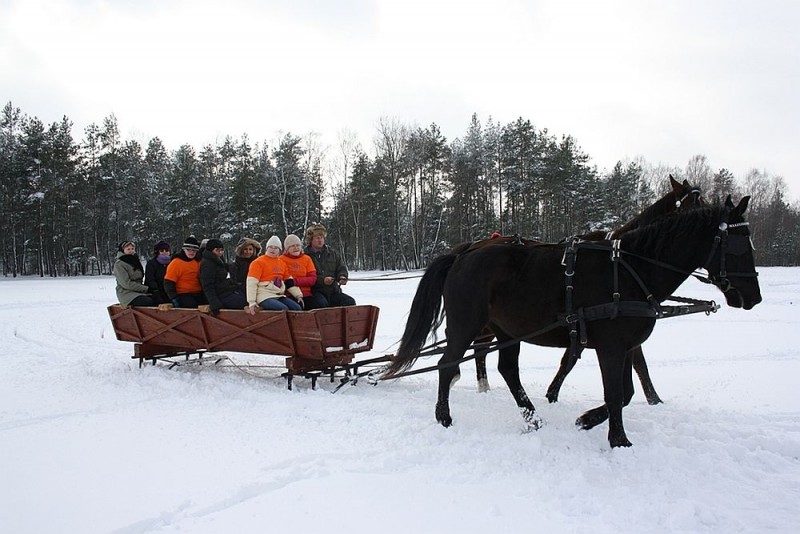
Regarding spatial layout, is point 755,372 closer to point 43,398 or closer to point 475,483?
point 475,483

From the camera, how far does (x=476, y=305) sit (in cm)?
449

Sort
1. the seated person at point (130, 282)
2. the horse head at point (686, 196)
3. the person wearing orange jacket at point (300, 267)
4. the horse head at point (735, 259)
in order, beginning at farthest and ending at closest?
the seated person at point (130, 282)
the person wearing orange jacket at point (300, 267)
the horse head at point (686, 196)
the horse head at point (735, 259)

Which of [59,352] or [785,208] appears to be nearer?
[59,352]

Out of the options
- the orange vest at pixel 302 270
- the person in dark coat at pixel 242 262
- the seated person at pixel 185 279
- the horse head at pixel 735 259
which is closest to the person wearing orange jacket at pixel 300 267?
the orange vest at pixel 302 270

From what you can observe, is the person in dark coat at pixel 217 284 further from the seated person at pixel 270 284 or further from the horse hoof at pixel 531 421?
the horse hoof at pixel 531 421

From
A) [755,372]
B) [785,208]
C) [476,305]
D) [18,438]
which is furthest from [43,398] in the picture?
[785,208]

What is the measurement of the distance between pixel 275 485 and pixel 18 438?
2.64 meters

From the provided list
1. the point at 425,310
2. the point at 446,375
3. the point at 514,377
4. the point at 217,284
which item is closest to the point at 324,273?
the point at 217,284

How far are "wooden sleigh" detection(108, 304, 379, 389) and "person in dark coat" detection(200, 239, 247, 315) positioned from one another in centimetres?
24

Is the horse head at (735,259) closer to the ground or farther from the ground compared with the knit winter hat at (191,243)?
closer to the ground

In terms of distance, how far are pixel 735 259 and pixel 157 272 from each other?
7386mm

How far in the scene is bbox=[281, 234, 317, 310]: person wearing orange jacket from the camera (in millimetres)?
6508

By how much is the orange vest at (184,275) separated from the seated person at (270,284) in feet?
4.92

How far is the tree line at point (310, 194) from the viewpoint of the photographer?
35531 millimetres
